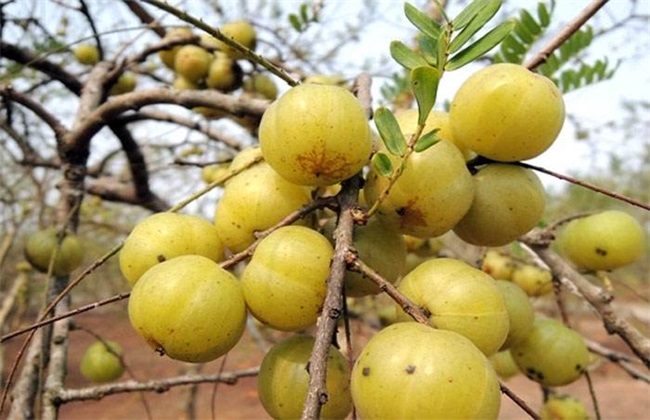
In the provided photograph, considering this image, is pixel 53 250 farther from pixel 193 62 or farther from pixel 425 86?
pixel 425 86

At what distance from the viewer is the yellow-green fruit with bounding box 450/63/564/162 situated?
33.8 inches

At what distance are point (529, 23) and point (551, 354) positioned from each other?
0.85 m

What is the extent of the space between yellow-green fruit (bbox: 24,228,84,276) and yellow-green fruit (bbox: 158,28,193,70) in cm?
76

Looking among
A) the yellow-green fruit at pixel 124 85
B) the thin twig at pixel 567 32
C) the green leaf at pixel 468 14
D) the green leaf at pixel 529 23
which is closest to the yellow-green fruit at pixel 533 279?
the green leaf at pixel 529 23

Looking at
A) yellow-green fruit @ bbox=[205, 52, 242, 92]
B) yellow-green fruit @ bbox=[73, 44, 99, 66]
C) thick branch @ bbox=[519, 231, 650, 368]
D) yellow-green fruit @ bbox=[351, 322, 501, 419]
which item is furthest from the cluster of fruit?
yellow-green fruit @ bbox=[73, 44, 99, 66]

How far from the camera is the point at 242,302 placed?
781mm

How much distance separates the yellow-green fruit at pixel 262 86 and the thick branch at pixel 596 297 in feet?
3.67

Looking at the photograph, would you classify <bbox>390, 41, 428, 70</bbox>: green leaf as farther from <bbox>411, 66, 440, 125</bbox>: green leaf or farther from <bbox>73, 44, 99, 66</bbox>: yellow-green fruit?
<bbox>73, 44, 99, 66</bbox>: yellow-green fruit

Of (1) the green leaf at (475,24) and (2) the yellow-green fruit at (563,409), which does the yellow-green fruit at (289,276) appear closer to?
(1) the green leaf at (475,24)

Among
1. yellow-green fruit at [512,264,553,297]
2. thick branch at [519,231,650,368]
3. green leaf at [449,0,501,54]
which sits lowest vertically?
yellow-green fruit at [512,264,553,297]

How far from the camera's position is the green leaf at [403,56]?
0.84 metres

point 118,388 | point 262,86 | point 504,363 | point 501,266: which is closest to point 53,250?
point 118,388

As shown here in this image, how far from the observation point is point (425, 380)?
0.57 meters

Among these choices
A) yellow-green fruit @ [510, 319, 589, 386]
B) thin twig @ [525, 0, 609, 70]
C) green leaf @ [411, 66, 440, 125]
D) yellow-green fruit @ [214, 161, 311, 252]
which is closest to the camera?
green leaf @ [411, 66, 440, 125]
